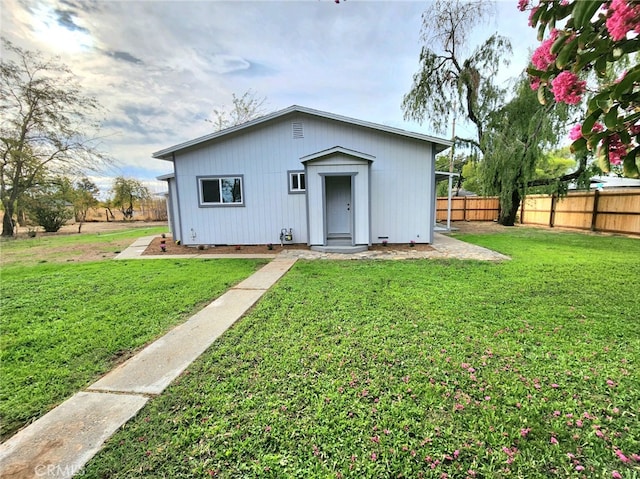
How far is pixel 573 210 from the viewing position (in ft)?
43.6

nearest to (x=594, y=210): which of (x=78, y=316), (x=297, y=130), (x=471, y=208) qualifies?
(x=471, y=208)

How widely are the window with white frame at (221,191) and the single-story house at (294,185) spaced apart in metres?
0.03

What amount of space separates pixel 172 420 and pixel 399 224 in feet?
28.3

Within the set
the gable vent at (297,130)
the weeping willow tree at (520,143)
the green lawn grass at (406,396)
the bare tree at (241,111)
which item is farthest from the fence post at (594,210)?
the bare tree at (241,111)

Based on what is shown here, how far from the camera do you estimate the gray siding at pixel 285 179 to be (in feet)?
30.4

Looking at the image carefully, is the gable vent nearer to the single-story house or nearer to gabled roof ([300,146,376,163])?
the single-story house

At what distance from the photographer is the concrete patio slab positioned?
5.35 ft

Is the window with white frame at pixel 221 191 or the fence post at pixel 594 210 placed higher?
the window with white frame at pixel 221 191

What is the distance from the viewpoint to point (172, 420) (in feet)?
6.57

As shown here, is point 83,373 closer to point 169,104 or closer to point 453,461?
point 453,461

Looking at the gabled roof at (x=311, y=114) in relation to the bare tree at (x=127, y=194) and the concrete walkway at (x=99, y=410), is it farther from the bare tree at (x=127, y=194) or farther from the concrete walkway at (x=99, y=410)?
the bare tree at (x=127, y=194)

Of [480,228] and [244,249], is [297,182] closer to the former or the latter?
[244,249]

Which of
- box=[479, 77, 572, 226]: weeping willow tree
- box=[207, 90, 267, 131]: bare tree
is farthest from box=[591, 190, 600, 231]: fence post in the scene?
box=[207, 90, 267, 131]: bare tree

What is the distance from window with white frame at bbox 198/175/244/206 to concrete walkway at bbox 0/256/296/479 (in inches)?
265
